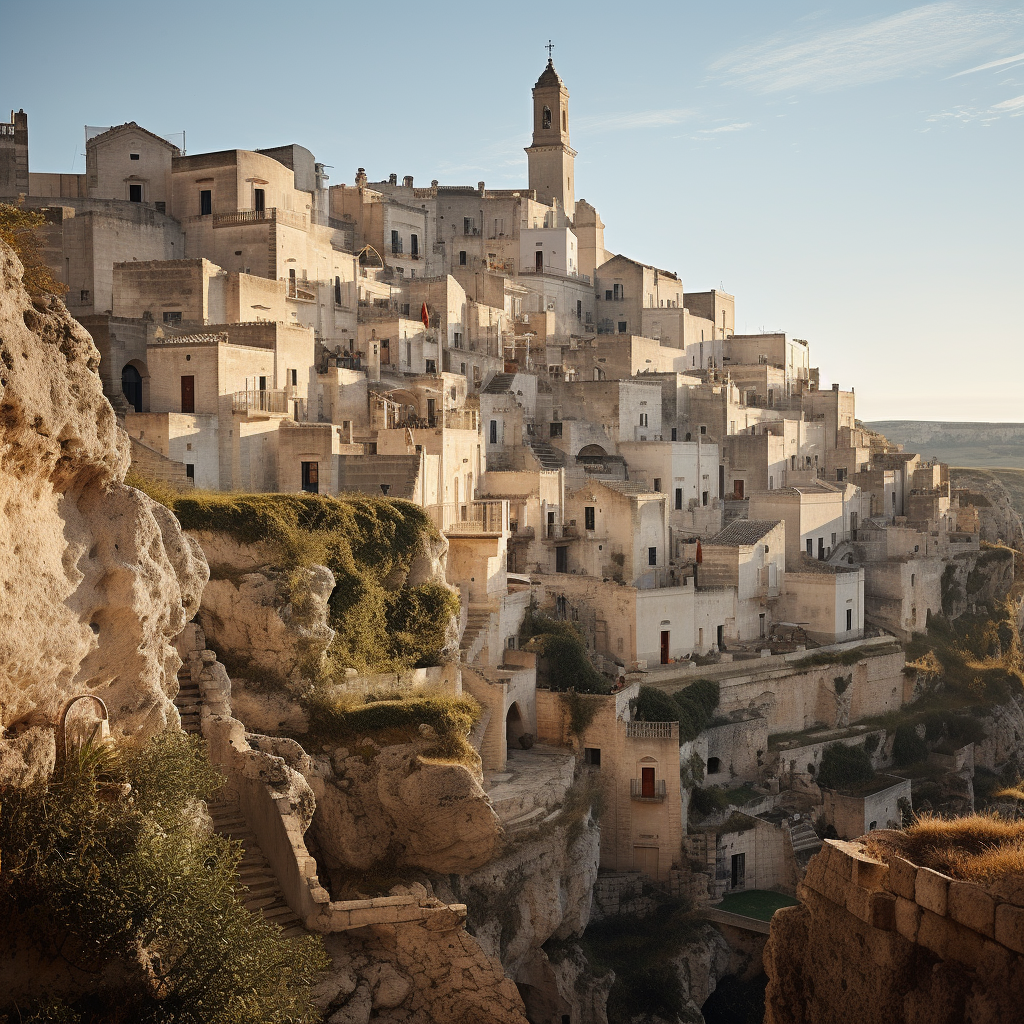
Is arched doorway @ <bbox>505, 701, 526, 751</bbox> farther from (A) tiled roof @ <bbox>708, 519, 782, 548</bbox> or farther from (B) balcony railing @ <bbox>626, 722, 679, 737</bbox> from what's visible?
(A) tiled roof @ <bbox>708, 519, 782, 548</bbox>

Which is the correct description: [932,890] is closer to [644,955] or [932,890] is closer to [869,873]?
[869,873]

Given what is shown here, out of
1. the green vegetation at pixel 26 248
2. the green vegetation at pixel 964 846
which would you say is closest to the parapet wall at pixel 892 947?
the green vegetation at pixel 964 846

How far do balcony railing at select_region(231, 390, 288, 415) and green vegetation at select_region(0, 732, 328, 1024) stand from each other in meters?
18.7

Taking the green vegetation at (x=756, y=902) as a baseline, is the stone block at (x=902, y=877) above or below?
above

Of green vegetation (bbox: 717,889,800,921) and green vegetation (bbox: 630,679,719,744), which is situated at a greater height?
green vegetation (bbox: 630,679,719,744)

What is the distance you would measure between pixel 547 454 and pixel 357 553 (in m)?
18.8

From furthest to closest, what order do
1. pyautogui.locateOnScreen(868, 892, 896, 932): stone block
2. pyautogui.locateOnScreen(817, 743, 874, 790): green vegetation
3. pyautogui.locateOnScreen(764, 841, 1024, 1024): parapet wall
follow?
pyautogui.locateOnScreen(817, 743, 874, 790): green vegetation → pyautogui.locateOnScreen(868, 892, 896, 932): stone block → pyautogui.locateOnScreen(764, 841, 1024, 1024): parapet wall

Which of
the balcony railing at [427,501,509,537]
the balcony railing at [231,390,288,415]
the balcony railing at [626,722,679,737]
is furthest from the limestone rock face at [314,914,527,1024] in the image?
the balcony railing at [231,390,288,415]

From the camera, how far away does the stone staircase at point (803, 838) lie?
31.1m

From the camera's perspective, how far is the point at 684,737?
30844 millimetres

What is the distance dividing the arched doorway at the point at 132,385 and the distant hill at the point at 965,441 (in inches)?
4337

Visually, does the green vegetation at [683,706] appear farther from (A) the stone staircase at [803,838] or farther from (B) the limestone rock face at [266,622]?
(B) the limestone rock face at [266,622]

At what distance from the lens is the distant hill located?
130 m

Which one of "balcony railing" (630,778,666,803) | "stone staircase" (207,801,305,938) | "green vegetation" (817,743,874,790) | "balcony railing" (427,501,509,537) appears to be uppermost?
"balcony railing" (427,501,509,537)
